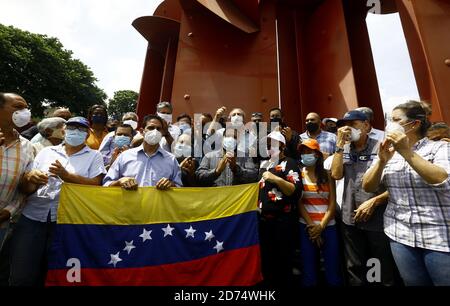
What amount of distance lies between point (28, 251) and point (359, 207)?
332 centimetres

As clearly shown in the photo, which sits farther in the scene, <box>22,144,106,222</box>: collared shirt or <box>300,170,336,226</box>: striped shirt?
<box>300,170,336,226</box>: striped shirt

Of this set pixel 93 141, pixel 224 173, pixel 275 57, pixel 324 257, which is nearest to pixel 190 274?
pixel 224 173

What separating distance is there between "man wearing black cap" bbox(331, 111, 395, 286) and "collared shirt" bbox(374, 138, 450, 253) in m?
0.67

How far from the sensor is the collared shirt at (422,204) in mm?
1997

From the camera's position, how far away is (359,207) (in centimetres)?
298

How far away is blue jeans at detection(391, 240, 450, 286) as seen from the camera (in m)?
1.95

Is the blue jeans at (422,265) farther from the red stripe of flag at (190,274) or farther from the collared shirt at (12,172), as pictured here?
the collared shirt at (12,172)

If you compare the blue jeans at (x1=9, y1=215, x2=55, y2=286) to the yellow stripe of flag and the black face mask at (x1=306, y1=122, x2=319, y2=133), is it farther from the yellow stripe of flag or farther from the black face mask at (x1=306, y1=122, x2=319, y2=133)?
the black face mask at (x1=306, y1=122, x2=319, y2=133)

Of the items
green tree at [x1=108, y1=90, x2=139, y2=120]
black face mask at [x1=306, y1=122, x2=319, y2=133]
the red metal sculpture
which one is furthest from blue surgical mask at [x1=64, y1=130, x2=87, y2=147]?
green tree at [x1=108, y1=90, x2=139, y2=120]

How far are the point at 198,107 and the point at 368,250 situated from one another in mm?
6070

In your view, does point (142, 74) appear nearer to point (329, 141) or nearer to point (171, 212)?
point (329, 141)

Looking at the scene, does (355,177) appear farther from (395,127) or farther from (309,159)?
(395,127)
